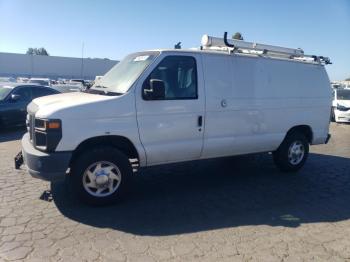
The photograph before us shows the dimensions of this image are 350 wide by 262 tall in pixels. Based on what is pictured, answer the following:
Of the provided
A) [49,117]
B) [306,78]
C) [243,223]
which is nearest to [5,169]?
[49,117]

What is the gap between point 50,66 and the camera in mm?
48688

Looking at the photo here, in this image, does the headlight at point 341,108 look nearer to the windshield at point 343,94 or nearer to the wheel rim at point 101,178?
the windshield at point 343,94

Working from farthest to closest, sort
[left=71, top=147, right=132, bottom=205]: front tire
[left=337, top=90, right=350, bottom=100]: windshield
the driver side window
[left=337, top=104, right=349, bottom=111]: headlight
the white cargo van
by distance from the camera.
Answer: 1. [left=337, top=90, right=350, bottom=100]: windshield
2. [left=337, top=104, right=349, bottom=111]: headlight
3. the driver side window
4. [left=71, top=147, right=132, bottom=205]: front tire
5. the white cargo van

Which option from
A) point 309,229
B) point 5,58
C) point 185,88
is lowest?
point 309,229

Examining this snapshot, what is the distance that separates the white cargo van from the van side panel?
0.06 ft

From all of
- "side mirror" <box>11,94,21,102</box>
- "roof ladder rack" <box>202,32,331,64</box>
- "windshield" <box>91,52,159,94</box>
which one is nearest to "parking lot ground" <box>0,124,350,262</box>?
"windshield" <box>91,52,159,94</box>

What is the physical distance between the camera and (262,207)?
519 cm

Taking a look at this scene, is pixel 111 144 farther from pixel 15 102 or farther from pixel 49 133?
pixel 15 102

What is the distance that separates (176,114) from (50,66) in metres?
47.3

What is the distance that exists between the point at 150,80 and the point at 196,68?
3.12 ft

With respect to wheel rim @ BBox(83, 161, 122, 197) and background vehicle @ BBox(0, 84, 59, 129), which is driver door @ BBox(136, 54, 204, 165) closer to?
wheel rim @ BBox(83, 161, 122, 197)

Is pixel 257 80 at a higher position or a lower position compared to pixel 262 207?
higher

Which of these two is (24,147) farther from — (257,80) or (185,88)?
(257,80)

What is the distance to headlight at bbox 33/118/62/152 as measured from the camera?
14.6 feet
